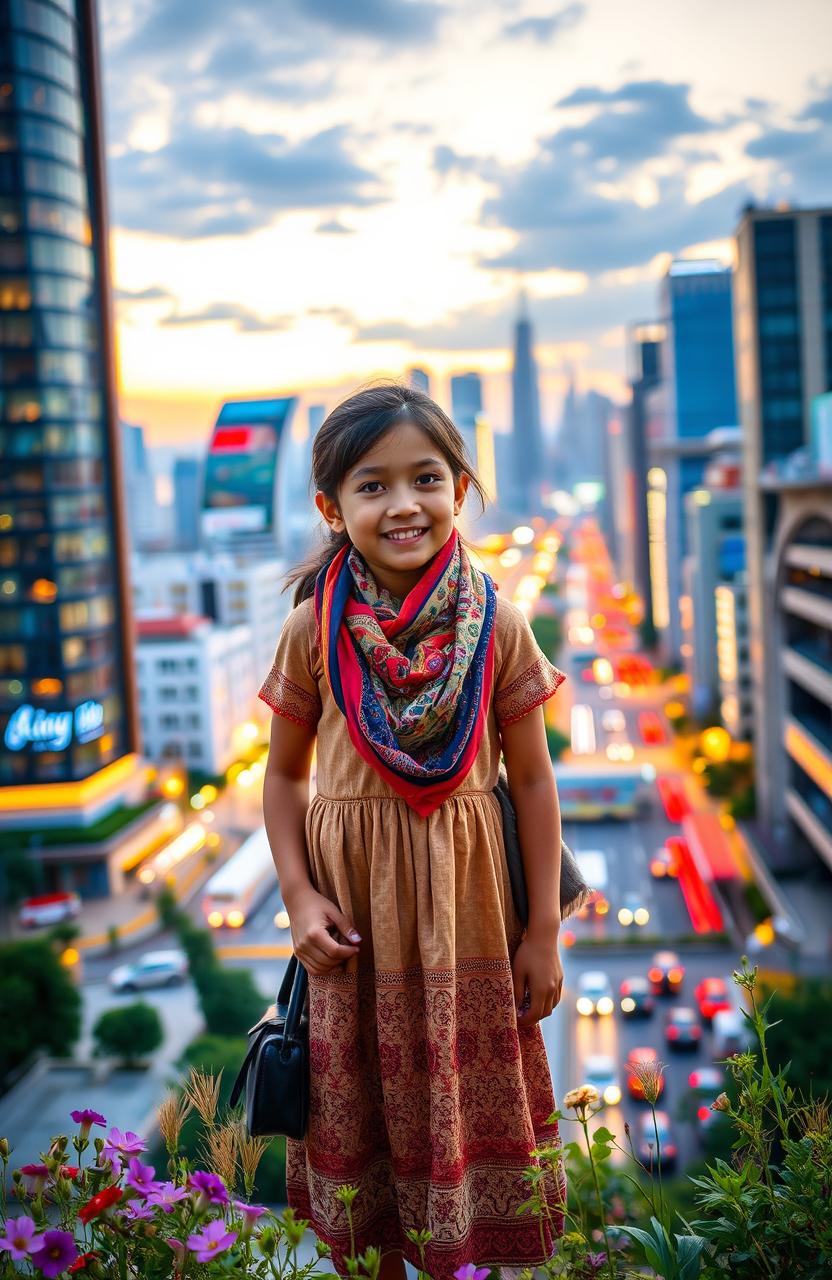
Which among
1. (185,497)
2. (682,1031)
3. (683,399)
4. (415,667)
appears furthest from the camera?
(185,497)

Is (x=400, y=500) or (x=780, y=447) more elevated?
(x=780, y=447)

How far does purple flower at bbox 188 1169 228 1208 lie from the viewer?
1.02 meters

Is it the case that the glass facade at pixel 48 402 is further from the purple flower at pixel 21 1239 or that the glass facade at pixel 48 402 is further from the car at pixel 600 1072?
the purple flower at pixel 21 1239

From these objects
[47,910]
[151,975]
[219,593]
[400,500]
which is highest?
[400,500]

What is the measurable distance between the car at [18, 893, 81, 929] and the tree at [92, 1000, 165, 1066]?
608cm

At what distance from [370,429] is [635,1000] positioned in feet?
36.0

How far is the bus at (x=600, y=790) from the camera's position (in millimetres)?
18703

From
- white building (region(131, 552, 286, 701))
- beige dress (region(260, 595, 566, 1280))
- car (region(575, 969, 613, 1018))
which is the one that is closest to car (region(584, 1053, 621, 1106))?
car (region(575, 969, 613, 1018))

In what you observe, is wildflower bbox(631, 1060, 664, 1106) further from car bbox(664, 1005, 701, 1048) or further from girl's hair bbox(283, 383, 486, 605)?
car bbox(664, 1005, 701, 1048)

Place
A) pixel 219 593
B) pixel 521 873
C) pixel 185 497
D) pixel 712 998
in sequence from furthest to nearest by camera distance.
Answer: pixel 185 497
pixel 219 593
pixel 712 998
pixel 521 873

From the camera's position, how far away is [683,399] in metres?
36.7

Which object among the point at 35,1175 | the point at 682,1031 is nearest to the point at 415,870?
the point at 35,1175

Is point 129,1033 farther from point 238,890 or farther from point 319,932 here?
point 319,932

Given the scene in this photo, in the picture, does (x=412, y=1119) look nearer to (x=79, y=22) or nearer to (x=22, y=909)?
(x=22, y=909)
